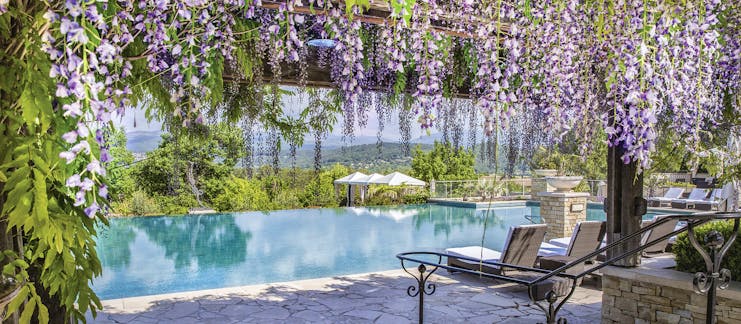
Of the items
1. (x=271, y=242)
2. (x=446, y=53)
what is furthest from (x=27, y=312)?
(x=271, y=242)

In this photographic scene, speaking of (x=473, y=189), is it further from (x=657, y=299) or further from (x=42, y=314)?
(x=42, y=314)

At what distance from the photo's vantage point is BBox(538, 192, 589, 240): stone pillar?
936 cm

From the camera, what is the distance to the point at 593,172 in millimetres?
17250

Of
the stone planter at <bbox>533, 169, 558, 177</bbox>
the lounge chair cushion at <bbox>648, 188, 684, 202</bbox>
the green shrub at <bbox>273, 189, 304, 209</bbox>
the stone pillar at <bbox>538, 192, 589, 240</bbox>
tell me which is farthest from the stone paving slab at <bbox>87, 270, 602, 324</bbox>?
the green shrub at <bbox>273, 189, 304, 209</bbox>

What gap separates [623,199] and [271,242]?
7684mm

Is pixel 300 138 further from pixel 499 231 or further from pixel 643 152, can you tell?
pixel 499 231

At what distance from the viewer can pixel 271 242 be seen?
1104 centimetres

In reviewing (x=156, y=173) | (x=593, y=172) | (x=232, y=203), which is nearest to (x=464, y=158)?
(x=593, y=172)

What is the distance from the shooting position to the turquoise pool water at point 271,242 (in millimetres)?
7859

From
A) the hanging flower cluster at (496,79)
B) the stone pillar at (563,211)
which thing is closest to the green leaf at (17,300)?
the hanging flower cluster at (496,79)

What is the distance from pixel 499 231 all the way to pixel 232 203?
10385 mm

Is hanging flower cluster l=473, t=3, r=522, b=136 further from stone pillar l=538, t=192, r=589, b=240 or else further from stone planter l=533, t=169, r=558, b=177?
stone planter l=533, t=169, r=558, b=177

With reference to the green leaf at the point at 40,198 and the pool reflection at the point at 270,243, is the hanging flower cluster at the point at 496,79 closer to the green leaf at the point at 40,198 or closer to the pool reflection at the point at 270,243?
the green leaf at the point at 40,198

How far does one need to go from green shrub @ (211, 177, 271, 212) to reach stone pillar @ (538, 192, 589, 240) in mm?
12060
